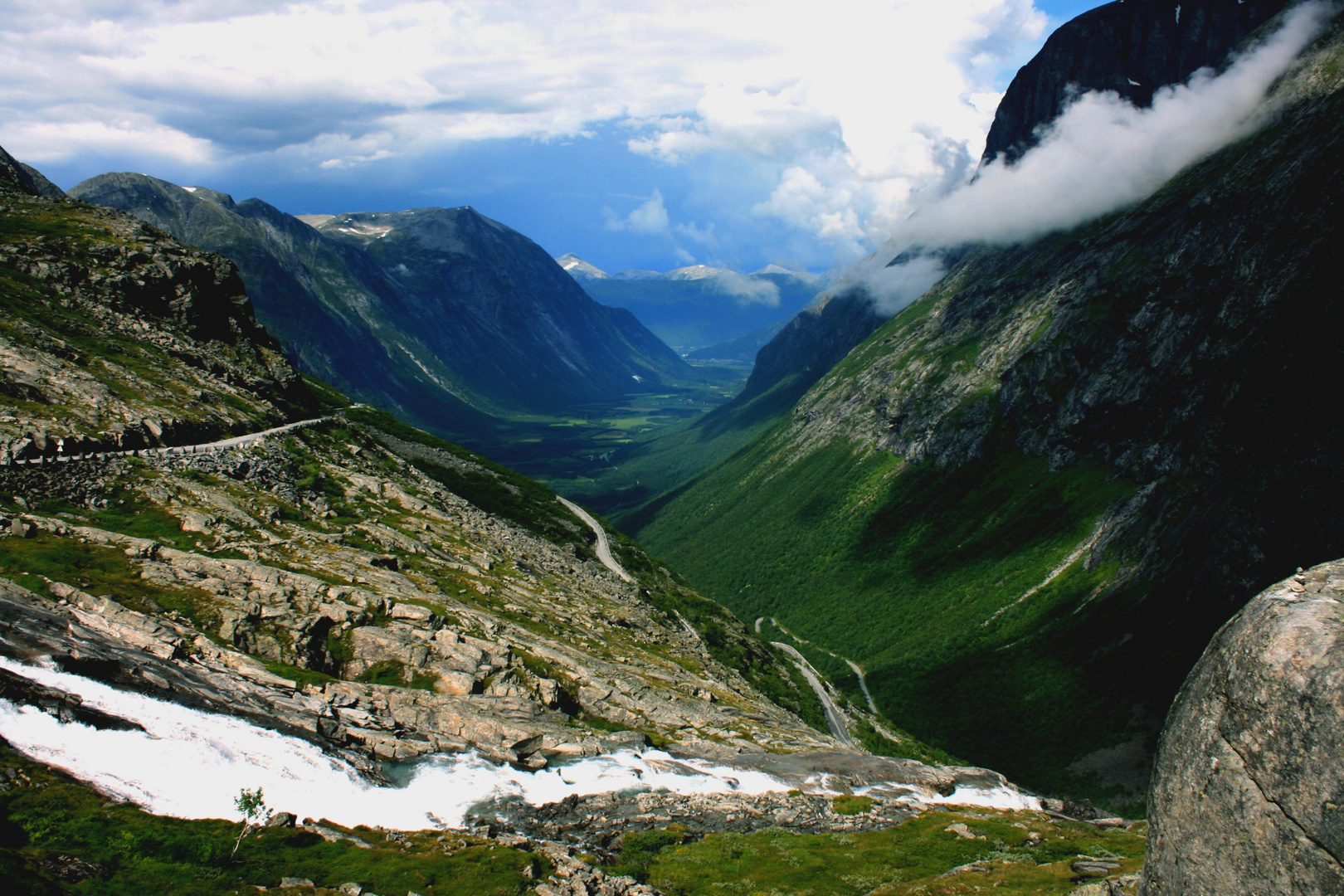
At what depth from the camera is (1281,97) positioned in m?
195

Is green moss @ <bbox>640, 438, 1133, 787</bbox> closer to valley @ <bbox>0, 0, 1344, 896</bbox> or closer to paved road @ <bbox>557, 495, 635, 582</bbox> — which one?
valley @ <bbox>0, 0, 1344, 896</bbox>

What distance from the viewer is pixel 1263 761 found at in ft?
62.4

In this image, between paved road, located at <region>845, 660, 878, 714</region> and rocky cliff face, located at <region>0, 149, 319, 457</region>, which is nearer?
rocky cliff face, located at <region>0, 149, 319, 457</region>

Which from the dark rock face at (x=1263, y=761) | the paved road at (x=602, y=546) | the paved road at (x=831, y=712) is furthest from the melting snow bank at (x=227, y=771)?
the paved road at (x=602, y=546)

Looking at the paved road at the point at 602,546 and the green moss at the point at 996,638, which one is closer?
the paved road at the point at 602,546

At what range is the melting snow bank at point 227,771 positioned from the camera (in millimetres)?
32500

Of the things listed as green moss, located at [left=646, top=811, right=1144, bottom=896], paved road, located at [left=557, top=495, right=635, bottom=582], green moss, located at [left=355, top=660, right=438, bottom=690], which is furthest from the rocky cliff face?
green moss, located at [left=646, top=811, right=1144, bottom=896]

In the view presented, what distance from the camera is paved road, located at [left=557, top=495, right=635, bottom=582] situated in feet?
387

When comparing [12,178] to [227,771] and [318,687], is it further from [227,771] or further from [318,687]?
[227,771]

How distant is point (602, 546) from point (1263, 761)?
11447cm

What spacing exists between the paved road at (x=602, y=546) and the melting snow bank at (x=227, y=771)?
68721 millimetres

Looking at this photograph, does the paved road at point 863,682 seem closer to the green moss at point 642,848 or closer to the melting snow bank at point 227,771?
the green moss at point 642,848

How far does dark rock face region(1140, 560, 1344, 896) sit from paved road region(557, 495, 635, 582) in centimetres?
9507

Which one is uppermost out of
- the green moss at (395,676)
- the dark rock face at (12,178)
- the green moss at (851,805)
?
the dark rock face at (12,178)
